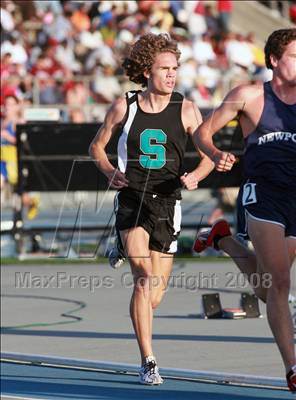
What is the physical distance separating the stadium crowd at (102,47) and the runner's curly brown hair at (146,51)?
1347 centimetres

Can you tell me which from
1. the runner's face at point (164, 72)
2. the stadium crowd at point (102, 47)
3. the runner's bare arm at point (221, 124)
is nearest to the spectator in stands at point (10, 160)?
the stadium crowd at point (102, 47)

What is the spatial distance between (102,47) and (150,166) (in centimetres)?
1687

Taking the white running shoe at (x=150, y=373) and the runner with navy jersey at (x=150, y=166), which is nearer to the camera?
the white running shoe at (x=150, y=373)

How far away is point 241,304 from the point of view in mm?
11422

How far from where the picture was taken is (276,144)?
701cm

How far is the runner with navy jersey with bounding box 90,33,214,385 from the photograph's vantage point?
8.25m

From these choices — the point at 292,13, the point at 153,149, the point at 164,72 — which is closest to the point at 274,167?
the point at 153,149

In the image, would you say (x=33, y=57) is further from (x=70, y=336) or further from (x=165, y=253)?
(x=165, y=253)

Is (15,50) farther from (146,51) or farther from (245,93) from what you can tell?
(245,93)

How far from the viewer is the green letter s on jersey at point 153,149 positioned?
8.30 meters

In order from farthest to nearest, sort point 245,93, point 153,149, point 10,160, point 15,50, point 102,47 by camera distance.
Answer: point 102,47 → point 15,50 → point 10,160 → point 153,149 → point 245,93

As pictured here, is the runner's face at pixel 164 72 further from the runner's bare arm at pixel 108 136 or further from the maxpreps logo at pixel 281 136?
the maxpreps logo at pixel 281 136

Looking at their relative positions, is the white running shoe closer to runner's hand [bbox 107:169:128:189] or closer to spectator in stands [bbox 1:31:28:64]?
runner's hand [bbox 107:169:128:189]

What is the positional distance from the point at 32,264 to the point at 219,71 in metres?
8.80
